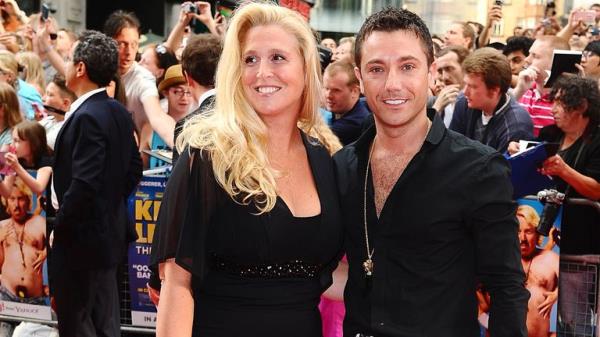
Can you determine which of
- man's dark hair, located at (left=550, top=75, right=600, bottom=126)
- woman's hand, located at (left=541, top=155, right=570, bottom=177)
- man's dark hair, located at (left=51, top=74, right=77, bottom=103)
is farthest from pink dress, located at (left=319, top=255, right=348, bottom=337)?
man's dark hair, located at (left=51, top=74, right=77, bottom=103)

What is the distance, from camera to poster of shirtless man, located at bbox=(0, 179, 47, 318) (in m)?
6.61

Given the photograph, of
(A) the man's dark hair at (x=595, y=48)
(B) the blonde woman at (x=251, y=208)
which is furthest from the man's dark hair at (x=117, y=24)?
(B) the blonde woman at (x=251, y=208)

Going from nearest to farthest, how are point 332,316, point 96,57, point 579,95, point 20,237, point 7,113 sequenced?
point 332,316 → point 96,57 → point 579,95 → point 20,237 → point 7,113

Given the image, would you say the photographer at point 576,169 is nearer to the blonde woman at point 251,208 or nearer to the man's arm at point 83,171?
the man's arm at point 83,171

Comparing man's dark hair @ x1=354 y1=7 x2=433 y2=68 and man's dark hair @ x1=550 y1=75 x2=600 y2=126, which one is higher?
man's dark hair @ x1=354 y1=7 x2=433 y2=68

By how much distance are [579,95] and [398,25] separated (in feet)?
11.2

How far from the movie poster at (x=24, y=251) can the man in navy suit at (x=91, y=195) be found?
1018mm

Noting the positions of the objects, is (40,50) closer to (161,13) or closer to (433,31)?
(433,31)

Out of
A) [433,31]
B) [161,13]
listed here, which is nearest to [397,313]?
[433,31]

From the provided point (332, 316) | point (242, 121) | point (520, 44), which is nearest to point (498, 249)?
point (242, 121)

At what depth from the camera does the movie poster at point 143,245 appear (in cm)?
A: 637

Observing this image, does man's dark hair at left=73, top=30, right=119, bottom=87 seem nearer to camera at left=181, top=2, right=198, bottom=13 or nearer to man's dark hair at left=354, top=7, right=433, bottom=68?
man's dark hair at left=354, top=7, right=433, bottom=68

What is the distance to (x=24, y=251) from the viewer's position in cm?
664

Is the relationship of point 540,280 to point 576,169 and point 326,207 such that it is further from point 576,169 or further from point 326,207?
point 326,207
